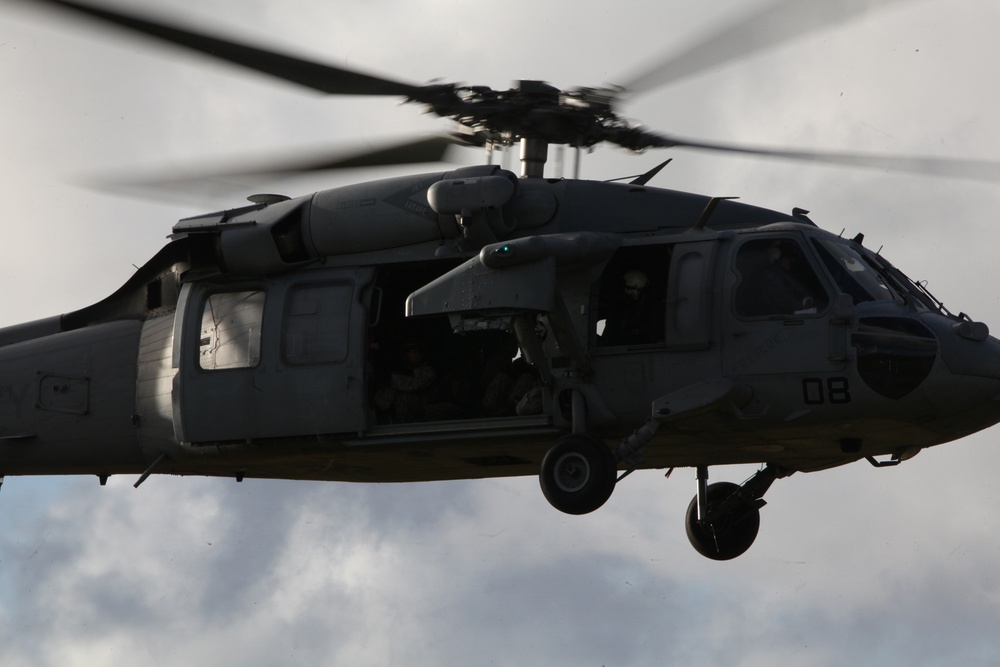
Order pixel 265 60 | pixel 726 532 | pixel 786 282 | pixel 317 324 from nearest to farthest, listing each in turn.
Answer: pixel 265 60 → pixel 786 282 → pixel 317 324 → pixel 726 532

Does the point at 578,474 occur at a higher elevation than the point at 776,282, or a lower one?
lower

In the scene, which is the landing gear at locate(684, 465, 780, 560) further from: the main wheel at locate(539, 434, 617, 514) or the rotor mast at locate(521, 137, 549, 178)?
the rotor mast at locate(521, 137, 549, 178)

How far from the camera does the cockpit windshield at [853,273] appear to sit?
13.5 m

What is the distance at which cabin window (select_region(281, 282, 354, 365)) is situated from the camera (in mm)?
14688

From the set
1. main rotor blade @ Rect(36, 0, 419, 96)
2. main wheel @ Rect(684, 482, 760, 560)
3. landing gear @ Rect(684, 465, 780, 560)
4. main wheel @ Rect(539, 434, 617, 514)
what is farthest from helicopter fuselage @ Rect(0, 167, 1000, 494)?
main rotor blade @ Rect(36, 0, 419, 96)

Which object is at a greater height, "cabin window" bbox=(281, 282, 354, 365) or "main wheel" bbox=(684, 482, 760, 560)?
"cabin window" bbox=(281, 282, 354, 365)

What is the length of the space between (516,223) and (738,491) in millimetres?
3523

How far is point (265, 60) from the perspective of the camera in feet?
42.5

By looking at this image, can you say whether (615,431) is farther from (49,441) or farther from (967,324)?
(49,441)

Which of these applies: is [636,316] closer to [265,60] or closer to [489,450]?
[489,450]

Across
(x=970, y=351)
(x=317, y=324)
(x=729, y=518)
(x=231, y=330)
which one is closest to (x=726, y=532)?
(x=729, y=518)

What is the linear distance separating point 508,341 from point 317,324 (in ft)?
5.79

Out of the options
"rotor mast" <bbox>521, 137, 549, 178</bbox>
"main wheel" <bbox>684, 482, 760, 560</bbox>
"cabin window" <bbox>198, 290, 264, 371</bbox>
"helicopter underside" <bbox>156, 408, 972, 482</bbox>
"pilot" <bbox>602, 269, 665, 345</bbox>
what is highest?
"rotor mast" <bbox>521, 137, 549, 178</bbox>

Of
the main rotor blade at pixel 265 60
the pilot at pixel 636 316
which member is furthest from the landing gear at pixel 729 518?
the main rotor blade at pixel 265 60
